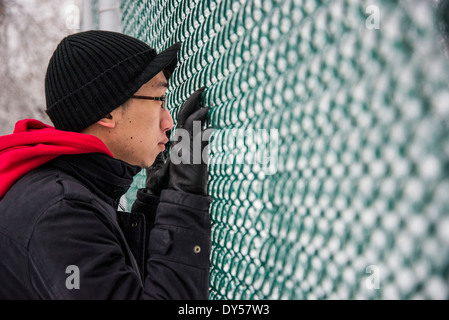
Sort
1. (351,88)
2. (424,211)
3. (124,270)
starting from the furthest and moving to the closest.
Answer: (124,270), (351,88), (424,211)

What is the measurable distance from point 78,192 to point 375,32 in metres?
0.74

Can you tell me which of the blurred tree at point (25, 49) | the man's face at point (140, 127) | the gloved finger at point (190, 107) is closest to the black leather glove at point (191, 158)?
the gloved finger at point (190, 107)

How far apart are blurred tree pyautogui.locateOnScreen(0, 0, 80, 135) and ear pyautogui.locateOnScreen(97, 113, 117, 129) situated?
2.19 metres

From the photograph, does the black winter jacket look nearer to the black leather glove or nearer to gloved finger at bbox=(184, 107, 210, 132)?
the black leather glove

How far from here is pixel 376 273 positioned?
0.55 m

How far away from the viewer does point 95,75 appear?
1.14m

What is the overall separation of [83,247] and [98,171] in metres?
0.30

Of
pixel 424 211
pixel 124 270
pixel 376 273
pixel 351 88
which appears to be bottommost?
pixel 124 270

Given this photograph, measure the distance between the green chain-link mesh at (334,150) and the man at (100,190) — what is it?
0.44 feet

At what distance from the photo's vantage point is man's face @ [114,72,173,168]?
3.84 feet

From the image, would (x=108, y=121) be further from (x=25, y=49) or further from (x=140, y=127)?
(x=25, y=49)

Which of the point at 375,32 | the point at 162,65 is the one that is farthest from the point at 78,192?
the point at 375,32

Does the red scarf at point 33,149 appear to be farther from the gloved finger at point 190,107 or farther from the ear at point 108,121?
the gloved finger at point 190,107

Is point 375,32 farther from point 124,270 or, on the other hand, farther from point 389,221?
point 124,270
